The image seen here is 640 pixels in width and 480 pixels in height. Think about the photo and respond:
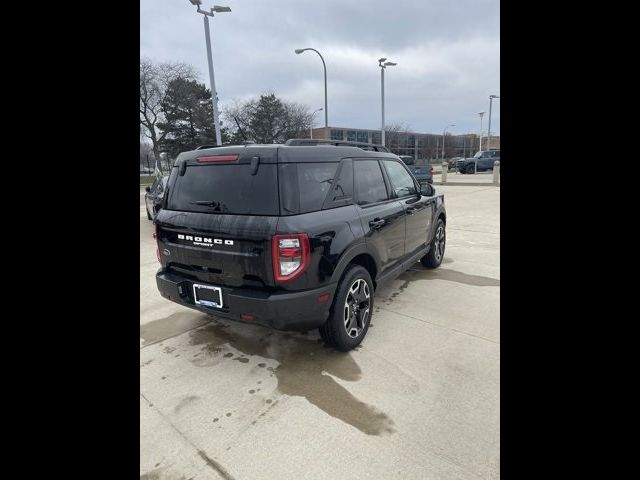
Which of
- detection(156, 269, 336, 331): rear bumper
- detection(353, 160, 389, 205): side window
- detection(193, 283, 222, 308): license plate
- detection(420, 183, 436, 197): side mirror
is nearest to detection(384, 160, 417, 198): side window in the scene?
detection(420, 183, 436, 197): side mirror

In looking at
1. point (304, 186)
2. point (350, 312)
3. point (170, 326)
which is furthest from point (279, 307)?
point (170, 326)

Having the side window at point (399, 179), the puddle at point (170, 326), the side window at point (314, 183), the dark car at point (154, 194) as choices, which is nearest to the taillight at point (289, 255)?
the side window at point (314, 183)

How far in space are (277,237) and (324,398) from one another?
121 centimetres

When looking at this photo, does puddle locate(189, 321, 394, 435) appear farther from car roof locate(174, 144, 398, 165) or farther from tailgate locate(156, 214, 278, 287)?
car roof locate(174, 144, 398, 165)

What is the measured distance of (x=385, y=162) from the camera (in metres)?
4.12

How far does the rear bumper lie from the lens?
2.62 meters

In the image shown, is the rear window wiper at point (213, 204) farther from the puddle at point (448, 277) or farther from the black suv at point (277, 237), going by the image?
the puddle at point (448, 277)

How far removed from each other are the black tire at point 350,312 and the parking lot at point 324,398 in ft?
0.50

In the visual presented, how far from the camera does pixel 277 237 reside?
2.54m

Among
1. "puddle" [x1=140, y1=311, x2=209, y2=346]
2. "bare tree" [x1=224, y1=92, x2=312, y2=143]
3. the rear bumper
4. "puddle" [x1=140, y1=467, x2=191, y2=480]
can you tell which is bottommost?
"puddle" [x1=140, y1=467, x2=191, y2=480]

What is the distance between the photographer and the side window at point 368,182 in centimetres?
348

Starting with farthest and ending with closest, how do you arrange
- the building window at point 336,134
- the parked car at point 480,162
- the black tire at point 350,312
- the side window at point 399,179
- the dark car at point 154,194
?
the building window at point 336,134 < the parked car at point 480,162 < the dark car at point 154,194 < the side window at point 399,179 < the black tire at point 350,312
